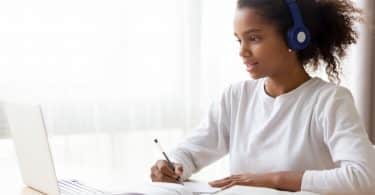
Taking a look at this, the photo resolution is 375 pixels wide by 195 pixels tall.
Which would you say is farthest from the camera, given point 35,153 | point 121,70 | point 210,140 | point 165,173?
point 121,70

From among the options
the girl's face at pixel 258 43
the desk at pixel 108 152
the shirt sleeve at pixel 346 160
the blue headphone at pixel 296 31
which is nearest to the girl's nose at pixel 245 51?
the girl's face at pixel 258 43

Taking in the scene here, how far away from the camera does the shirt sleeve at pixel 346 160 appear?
3.96 ft

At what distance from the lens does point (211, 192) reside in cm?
122

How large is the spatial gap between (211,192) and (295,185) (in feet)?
0.60

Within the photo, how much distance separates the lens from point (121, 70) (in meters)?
2.27

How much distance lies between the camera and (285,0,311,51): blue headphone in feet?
4.52

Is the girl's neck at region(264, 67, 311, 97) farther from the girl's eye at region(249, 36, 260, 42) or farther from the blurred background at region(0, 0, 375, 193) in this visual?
the blurred background at region(0, 0, 375, 193)

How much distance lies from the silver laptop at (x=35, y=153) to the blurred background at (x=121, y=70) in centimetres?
74

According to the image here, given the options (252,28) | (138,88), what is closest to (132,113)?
(138,88)

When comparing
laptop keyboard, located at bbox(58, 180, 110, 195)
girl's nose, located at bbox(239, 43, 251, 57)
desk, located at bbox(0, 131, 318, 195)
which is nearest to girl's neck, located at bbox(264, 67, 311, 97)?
girl's nose, located at bbox(239, 43, 251, 57)

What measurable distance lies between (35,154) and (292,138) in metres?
0.60

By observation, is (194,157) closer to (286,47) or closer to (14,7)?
(286,47)

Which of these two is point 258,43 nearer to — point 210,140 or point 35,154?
point 210,140

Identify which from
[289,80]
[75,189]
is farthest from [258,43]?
[75,189]
